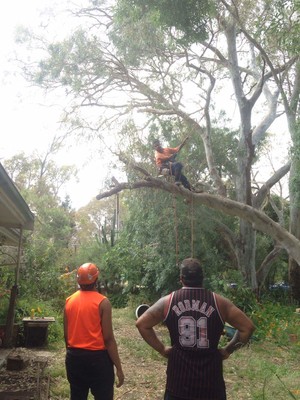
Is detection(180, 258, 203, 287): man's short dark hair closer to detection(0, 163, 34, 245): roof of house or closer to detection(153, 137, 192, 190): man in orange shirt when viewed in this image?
detection(0, 163, 34, 245): roof of house

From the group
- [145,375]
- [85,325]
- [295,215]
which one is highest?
[295,215]

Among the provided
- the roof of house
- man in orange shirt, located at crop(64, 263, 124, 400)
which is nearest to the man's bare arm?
man in orange shirt, located at crop(64, 263, 124, 400)

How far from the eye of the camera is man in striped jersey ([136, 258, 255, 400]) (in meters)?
2.57

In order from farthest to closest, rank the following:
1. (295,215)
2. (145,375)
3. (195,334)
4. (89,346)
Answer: (295,215)
(145,375)
(89,346)
(195,334)

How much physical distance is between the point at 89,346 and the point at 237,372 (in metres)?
4.50

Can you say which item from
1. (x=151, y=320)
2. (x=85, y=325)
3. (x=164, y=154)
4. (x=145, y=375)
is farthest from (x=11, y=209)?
(x=164, y=154)

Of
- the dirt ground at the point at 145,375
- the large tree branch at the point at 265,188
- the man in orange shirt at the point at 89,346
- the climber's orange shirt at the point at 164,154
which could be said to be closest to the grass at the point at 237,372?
the dirt ground at the point at 145,375

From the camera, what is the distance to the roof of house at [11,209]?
422cm

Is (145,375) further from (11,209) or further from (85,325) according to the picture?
(85,325)

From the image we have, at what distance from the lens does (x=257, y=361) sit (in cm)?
754

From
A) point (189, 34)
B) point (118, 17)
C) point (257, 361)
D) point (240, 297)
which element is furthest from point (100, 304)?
point (240, 297)

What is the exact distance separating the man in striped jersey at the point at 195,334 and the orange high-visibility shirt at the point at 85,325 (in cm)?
60

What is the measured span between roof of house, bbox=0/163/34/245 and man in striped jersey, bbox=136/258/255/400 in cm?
192

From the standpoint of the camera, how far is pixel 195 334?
2.62m
